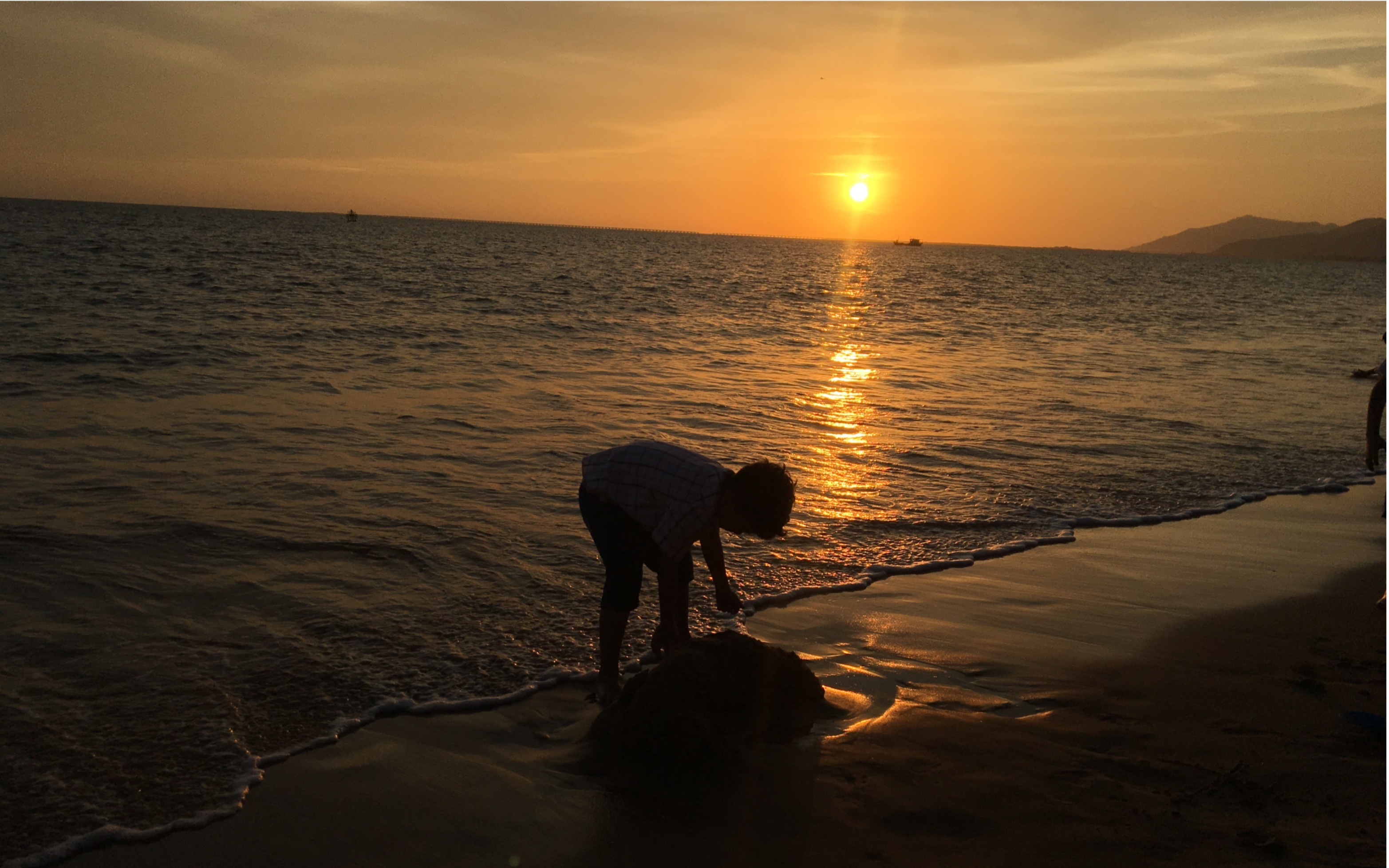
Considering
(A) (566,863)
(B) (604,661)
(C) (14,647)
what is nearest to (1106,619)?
(B) (604,661)

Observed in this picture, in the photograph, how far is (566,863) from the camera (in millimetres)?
3055

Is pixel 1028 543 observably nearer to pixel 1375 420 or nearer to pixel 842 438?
pixel 1375 420

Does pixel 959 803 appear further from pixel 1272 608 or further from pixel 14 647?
pixel 14 647

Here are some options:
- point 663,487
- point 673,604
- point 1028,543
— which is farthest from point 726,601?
point 1028,543

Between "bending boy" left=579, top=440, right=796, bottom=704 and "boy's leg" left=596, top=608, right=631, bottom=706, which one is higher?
"bending boy" left=579, top=440, right=796, bottom=704

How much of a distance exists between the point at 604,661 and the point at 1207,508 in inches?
236

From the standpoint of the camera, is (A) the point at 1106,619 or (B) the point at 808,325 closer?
(A) the point at 1106,619

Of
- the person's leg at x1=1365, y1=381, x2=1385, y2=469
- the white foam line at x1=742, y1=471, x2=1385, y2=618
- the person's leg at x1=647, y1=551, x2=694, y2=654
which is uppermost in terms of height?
the person's leg at x1=1365, y1=381, x2=1385, y2=469

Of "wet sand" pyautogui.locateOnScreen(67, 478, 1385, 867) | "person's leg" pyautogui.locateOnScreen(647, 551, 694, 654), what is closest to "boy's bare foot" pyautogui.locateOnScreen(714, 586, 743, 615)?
"person's leg" pyautogui.locateOnScreen(647, 551, 694, 654)

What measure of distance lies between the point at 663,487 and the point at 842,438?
664 cm

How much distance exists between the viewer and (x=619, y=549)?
4.03 m

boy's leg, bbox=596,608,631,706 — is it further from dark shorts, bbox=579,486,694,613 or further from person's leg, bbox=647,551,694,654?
person's leg, bbox=647,551,694,654

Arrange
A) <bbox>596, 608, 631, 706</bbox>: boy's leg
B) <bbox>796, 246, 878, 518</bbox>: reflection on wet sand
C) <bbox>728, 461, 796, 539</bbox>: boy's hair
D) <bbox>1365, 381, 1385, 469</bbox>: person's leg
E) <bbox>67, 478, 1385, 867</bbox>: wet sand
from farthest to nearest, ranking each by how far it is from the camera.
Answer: <bbox>796, 246, 878, 518</bbox>: reflection on wet sand < <bbox>1365, 381, 1385, 469</bbox>: person's leg < <bbox>596, 608, 631, 706</bbox>: boy's leg < <bbox>728, 461, 796, 539</bbox>: boy's hair < <bbox>67, 478, 1385, 867</bbox>: wet sand

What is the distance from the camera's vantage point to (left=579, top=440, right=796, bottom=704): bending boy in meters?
3.65
